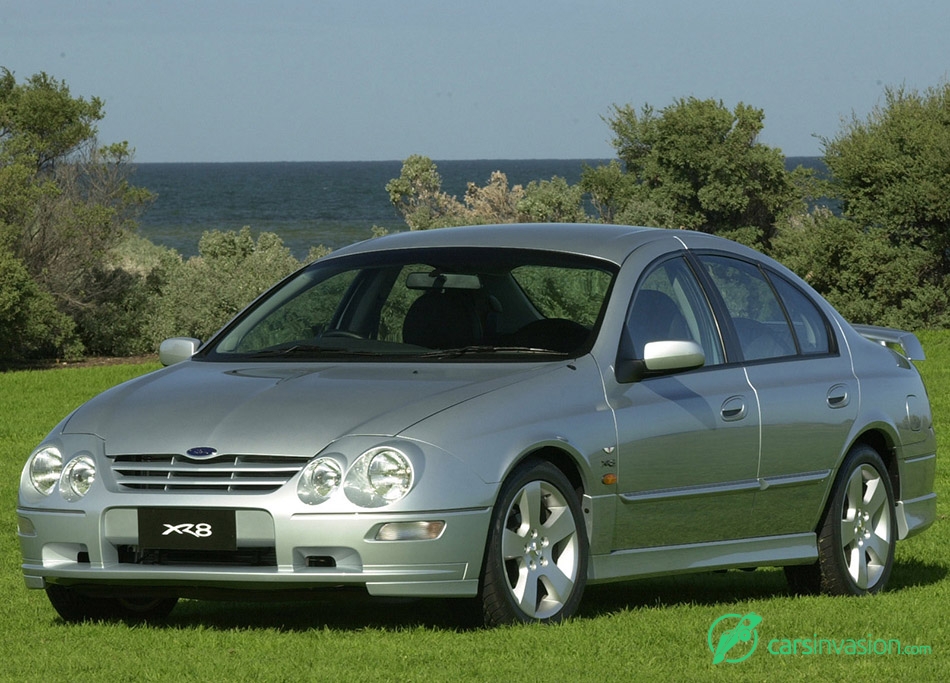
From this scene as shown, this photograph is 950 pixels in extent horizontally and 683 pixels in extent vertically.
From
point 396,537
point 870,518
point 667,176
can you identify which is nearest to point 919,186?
point 667,176

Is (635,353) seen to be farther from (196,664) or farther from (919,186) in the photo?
(919,186)

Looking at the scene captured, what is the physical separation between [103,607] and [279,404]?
4.36ft

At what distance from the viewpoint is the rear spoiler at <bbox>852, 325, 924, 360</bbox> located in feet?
28.6

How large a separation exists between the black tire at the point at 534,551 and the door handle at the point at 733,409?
41.9 inches

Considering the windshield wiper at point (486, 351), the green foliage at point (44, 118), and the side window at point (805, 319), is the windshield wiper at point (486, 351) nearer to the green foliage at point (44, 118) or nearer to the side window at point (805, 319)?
the side window at point (805, 319)

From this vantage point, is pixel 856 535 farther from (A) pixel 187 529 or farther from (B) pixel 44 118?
(B) pixel 44 118

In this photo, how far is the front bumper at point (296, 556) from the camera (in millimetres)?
5879

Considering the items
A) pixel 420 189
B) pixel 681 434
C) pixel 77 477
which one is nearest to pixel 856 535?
pixel 681 434

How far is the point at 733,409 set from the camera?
290 inches

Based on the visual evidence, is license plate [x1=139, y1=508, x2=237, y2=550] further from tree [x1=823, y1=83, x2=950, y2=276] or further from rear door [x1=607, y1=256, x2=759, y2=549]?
tree [x1=823, y1=83, x2=950, y2=276]

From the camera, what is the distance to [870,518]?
8.28 metres

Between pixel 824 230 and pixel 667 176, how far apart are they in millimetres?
8832

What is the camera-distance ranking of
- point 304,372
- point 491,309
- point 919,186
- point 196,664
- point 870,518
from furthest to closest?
point 919,186, point 870,518, point 491,309, point 304,372, point 196,664

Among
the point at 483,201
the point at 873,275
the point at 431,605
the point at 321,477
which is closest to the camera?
the point at 321,477
